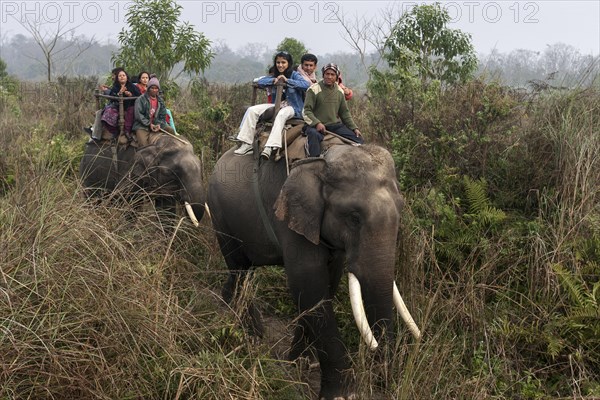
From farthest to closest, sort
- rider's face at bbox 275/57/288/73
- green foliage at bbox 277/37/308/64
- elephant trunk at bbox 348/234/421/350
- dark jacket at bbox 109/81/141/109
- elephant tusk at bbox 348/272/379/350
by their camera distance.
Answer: green foliage at bbox 277/37/308/64 → dark jacket at bbox 109/81/141/109 → rider's face at bbox 275/57/288/73 → elephant trunk at bbox 348/234/421/350 → elephant tusk at bbox 348/272/379/350

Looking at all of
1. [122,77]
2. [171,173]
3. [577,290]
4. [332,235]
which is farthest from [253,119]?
[122,77]

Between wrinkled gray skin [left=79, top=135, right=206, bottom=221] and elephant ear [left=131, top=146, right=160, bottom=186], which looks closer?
wrinkled gray skin [left=79, top=135, right=206, bottom=221]

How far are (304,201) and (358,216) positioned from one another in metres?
0.41

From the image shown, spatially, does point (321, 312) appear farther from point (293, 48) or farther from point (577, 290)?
point (293, 48)

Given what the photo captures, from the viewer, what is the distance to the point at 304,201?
4590mm

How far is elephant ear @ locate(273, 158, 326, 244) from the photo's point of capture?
4.57 meters

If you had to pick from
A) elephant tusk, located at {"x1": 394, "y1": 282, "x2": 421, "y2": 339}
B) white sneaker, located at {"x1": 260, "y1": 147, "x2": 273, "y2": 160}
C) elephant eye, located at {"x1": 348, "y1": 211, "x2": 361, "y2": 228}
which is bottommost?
elephant tusk, located at {"x1": 394, "y1": 282, "x2": 421, "y2": 339}

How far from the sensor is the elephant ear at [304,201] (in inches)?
180

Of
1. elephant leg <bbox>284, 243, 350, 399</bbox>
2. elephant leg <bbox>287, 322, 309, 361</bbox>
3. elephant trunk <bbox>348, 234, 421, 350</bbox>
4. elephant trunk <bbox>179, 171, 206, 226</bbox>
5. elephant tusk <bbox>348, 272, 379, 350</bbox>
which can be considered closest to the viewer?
elephant tusk <bbox>348, 272, 379, 350</bbox>

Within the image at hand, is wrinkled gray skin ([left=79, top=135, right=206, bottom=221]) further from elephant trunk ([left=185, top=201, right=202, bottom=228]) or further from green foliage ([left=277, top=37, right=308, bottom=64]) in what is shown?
green foliage ([left=277, top=37, right=308, bottom=64])

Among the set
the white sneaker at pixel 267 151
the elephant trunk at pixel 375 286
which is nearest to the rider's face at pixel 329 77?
the white sneaker at pixel 267 151

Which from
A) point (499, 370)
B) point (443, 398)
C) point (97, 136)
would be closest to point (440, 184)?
point (499, 370)

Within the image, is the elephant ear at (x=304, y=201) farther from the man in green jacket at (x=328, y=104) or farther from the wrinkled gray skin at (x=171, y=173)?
the wrinkled gray skin at (x=171, y=173)

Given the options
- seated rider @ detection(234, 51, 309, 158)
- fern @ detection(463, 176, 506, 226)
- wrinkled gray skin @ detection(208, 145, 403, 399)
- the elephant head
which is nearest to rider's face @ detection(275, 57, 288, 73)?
seated rider @ detection(234, 51, 309, 158)
